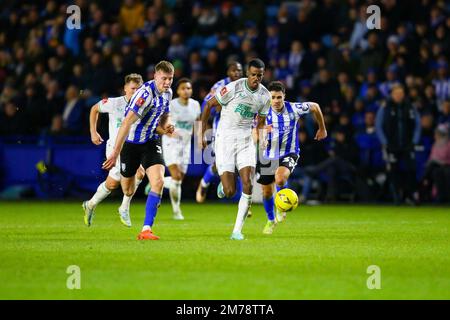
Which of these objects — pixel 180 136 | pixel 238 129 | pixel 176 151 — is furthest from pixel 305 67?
pixel 238 129

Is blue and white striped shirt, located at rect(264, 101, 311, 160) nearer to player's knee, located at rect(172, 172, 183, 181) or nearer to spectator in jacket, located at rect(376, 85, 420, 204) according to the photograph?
player's knee, located at rect(172, 172, 183, 181)

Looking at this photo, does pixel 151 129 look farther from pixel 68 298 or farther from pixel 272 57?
pixel 272 57

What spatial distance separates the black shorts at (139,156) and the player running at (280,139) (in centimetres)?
181

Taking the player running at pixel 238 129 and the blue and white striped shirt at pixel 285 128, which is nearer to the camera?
the player running at pixel 238 129

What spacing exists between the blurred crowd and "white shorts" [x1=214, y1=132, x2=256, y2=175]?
27.3 feet

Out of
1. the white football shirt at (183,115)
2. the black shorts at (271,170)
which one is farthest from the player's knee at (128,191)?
the white football shirt at (183,115)

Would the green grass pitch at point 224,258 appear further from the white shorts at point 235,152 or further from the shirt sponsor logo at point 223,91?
the shirt sponsor logo at point 223,91

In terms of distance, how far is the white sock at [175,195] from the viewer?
17328 mm

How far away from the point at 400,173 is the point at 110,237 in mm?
9490

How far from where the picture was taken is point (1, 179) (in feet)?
76.1

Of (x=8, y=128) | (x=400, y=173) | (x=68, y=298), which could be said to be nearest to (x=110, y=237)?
(x=68, y=298)

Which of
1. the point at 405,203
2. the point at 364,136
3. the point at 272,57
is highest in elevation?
the point at 272,57

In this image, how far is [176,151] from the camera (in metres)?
18.5

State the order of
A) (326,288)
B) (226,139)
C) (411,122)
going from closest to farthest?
(326,288) < (226,139) < (411,122)
